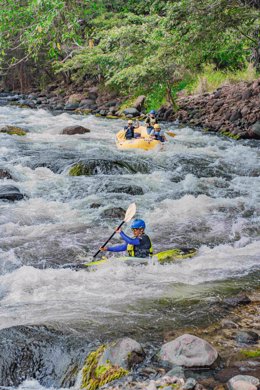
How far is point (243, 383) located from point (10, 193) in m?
6.24

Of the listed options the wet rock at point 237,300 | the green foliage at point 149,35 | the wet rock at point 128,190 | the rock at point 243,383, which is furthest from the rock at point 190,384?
the wet rock at point 128,190

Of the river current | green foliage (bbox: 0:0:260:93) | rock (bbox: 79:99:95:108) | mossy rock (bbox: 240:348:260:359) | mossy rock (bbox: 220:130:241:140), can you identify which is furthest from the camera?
rock (bbox: 79:99:95:108)

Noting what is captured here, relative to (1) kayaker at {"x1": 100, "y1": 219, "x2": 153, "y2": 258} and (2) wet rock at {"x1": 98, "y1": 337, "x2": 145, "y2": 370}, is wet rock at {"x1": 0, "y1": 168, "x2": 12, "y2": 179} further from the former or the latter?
(2) wet rock at {"x1": 98, "y1": 337, "x2": 145, "y2": 370}

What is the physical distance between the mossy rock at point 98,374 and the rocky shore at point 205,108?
11.4 metres

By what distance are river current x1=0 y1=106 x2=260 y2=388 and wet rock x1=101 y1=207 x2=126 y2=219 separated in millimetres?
143

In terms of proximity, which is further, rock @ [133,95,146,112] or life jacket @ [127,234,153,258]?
rock @ [133,95,146,112]

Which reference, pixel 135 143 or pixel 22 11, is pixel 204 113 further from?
pixel 22 11

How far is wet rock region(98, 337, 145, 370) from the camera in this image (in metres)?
3.22

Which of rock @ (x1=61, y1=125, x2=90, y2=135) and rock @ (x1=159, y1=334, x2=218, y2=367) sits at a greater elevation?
rock @ (x1=159, y1=334, x2=218, y2=367)

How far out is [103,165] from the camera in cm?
1016

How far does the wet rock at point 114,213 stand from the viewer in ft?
24.7

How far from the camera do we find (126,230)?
23.8ft

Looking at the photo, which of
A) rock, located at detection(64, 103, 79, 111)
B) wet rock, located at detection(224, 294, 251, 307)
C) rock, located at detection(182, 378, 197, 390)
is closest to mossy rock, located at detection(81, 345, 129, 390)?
rock, located at detection(182, 378, 197, 390)

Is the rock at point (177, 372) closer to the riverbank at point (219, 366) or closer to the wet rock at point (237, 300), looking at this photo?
the riverbank at point (219, 366)
